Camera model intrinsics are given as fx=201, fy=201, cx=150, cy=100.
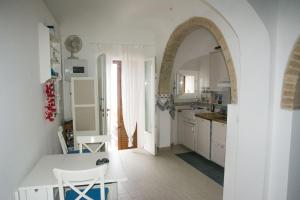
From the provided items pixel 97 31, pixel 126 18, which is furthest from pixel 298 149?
pixel 97 31

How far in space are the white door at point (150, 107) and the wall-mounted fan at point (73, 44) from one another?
1.42 meters

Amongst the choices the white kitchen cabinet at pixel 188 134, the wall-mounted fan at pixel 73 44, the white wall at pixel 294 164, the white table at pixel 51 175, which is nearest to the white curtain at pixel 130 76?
the wall-mounted fan at pixel 73 44

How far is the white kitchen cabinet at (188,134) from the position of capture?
A: 4.38 m

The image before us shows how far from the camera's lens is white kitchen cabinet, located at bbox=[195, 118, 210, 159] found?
388cm

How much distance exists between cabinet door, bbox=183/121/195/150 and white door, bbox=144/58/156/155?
85 cm

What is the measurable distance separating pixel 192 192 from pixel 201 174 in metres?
0.61

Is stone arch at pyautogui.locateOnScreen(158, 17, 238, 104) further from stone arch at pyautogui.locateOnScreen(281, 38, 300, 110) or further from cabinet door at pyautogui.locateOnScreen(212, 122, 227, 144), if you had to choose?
cabinet door at pyautogui.locateOnScreen(212, 122, 227, 144)

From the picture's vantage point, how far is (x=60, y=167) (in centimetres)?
193

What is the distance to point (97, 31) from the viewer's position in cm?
407

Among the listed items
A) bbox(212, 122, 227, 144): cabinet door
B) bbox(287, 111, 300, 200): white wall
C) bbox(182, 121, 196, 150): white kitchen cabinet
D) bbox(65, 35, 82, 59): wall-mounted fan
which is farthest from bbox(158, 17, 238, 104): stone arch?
bbox(65, 35, 82, 59): wall-mounted fan

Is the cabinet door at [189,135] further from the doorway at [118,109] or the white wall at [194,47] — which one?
the white wall at [194,47]

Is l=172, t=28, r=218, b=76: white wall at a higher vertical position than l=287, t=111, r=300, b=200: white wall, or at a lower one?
higher

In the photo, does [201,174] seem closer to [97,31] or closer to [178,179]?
[178,179]

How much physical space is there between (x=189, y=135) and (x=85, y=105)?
2.32m
